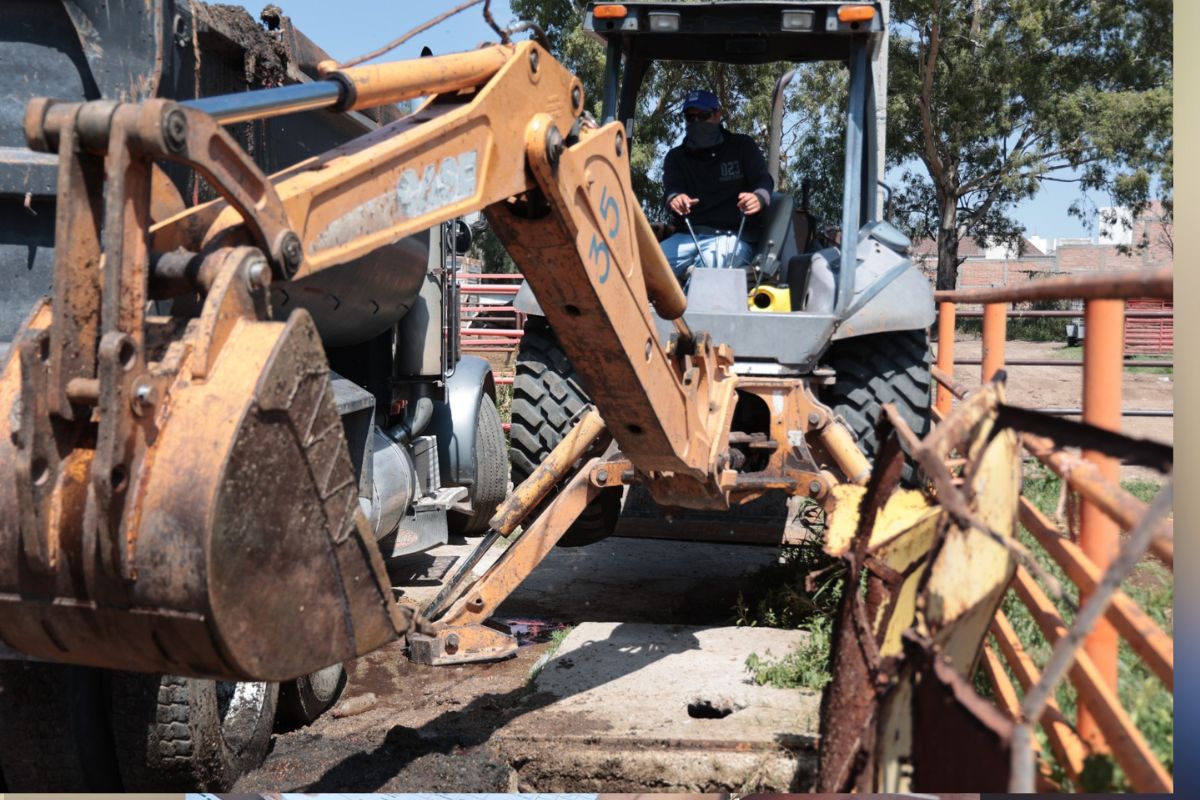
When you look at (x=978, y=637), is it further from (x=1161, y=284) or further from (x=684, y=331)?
(x=684, y=331)

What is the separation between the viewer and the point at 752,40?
6078 millimetres

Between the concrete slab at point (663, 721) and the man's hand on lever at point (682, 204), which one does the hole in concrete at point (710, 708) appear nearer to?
the concrete slab at point (663, 721)

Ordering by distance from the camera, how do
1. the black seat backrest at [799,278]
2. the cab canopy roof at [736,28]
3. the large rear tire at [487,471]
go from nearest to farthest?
the cab canopy roof at [736,28], the black seat backrest at [799,278], the large rear tire at [487,471]

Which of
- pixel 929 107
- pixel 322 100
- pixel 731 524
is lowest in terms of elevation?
pixel 731 524

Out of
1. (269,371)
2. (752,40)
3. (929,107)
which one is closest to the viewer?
(269,371)

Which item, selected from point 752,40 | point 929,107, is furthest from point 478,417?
point 929,107

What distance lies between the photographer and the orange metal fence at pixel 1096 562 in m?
2.04

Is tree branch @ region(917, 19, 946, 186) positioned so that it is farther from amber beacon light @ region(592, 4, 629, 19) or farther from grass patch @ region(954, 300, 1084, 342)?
amber beacon light @ region(592, 4, 629, 19)

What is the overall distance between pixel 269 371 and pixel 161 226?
1.27 ft

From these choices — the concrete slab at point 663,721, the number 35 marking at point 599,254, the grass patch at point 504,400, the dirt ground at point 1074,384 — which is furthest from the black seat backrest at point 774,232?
the grass patch at point 504,400

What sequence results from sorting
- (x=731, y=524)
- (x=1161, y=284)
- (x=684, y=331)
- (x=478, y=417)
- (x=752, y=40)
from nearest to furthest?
1. (x=1161, y=284)
2. (x=684, y=331)
3. (x=731, y=524)
4. (x=752, y=40)
5. (x=478, y=417)

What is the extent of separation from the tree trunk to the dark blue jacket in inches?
567

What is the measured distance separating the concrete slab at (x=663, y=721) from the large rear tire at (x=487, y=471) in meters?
2.49

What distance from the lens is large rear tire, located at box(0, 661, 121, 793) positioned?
3.58 meters
